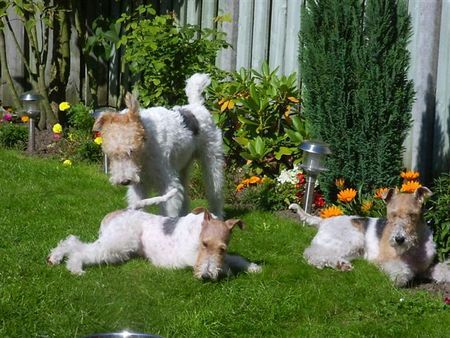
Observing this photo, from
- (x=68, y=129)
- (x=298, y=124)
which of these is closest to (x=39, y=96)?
(x=68, y=129)

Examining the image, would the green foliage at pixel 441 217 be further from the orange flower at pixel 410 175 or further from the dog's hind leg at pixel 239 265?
the dog's hind leg at pixel 239 265

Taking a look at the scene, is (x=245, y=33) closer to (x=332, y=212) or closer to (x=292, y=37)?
(x=292, y=37)

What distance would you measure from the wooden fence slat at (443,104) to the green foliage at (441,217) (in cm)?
81

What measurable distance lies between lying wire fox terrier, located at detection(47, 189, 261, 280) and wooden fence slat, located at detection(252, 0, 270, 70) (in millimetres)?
4115

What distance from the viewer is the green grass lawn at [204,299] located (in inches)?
198

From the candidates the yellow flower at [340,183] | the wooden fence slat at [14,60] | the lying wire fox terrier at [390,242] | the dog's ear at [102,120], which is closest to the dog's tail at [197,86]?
the dog's ear at [102,120]

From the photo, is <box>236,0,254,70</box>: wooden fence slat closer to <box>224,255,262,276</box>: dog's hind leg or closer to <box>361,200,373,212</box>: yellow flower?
<box>361,200,373,212</box>: yellow flower

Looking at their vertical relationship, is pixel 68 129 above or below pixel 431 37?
below

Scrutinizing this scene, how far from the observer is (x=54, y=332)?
4.80 meters

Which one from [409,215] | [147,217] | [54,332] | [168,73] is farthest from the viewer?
[168,73]

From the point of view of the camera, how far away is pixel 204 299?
550 centimetres

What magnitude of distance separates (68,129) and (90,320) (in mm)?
6612

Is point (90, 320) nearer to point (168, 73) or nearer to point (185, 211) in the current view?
point (185, 211)

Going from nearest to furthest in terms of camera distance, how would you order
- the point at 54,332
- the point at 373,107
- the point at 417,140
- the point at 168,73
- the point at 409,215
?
the point at 54,332 → the point at 409,215 → the point at 373,107 → the point at 417,140 → the point at 168,73
